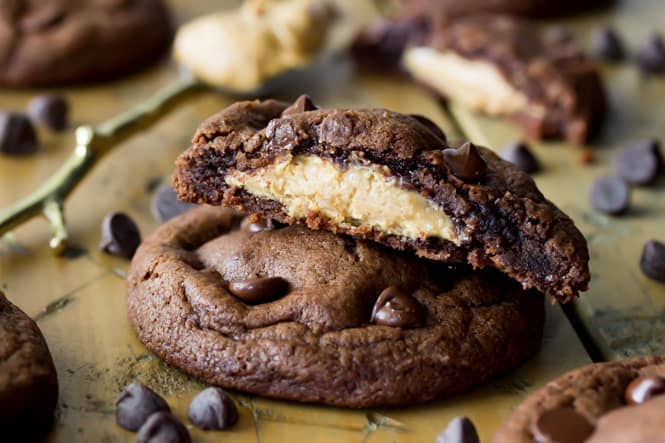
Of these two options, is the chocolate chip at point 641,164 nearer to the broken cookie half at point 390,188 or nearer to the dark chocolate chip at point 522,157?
the dark chocolate chip at point 522,157

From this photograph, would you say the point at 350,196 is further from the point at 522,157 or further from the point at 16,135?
the point at 16,135

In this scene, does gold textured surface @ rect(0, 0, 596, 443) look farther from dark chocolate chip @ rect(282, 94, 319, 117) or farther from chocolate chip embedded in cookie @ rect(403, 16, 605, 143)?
dark chocolate chip @ rect(282, 94, 319, 117)

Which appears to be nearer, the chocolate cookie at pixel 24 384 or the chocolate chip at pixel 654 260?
the chocolate cookie at pixel 24 384

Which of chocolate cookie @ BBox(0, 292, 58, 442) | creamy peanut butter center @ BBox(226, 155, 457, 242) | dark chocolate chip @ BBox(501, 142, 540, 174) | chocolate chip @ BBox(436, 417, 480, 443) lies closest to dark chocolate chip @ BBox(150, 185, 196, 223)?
creamy peanut butter center @ BBox(226, 155, 457, 242)

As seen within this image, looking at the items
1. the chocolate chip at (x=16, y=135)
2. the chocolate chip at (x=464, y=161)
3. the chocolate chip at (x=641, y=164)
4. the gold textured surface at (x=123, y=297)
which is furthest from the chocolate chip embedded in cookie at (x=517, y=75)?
the chocolate chip at (x=16, y=135)

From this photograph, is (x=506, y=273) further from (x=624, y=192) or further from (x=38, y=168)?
(x=38, y=168)
